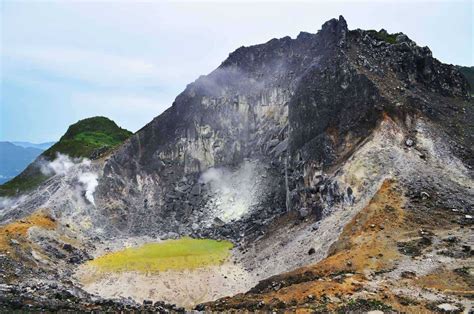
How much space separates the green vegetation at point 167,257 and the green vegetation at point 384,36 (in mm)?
30308

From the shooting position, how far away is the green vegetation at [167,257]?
4528 cm

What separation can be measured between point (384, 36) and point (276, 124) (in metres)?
17.3

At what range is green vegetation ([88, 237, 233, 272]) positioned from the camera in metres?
45.3

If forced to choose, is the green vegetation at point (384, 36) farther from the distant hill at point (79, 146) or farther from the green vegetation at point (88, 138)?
the green vegetation at point (88, 138)

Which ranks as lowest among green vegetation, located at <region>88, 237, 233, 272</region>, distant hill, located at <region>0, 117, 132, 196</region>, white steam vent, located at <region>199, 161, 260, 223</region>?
green vegetation, located at <region>88, 237, 233, 272</region>

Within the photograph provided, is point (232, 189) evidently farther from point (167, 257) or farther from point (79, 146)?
point (79, 146)

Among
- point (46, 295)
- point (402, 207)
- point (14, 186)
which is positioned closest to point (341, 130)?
point (402, 207)

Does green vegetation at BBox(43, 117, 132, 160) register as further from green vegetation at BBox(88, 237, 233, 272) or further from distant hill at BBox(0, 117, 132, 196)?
green vegetation at BBox(88, 237, 233, 272)

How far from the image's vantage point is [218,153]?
66.9 meters

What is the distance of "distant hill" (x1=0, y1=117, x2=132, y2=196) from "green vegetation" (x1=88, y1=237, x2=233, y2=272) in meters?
23.9

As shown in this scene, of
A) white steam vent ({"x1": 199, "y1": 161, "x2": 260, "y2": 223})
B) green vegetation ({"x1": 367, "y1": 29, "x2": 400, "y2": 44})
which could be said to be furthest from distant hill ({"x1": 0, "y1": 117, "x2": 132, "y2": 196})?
green vegetation ({"x1": 367, "y1": 29, "x2": 400, "y2": 44})

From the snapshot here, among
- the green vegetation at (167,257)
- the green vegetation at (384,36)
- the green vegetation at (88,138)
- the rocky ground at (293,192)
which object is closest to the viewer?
the rocky ground at (293,192)

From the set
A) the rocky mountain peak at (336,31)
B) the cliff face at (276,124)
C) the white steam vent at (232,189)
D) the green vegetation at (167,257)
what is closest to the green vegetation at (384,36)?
the cliff face at (276,124)

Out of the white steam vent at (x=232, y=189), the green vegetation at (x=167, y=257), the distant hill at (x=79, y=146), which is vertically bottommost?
the green vegetation at (x=167, y=257)
